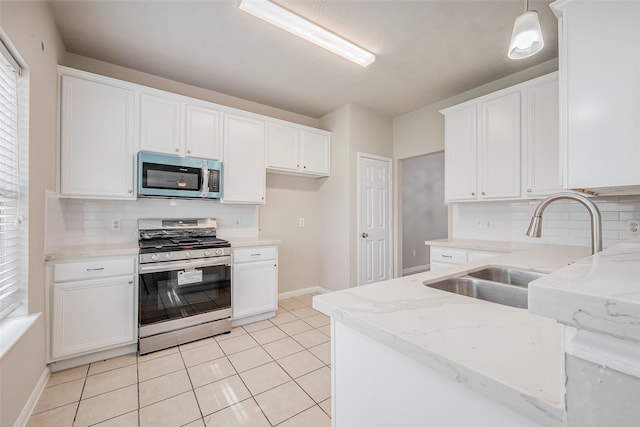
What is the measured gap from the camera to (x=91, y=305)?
2.15 meters

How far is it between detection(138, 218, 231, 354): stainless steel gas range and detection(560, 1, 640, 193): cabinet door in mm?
2872

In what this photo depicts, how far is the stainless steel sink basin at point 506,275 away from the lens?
141cm

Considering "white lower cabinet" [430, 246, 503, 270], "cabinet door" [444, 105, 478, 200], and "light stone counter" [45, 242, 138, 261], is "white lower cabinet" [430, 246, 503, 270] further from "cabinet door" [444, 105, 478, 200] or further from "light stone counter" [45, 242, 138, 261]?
"light stone counter" [45, 242, 138, 261]

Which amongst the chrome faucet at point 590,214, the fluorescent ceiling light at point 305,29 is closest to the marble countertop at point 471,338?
the chrome faucet at point 590,214

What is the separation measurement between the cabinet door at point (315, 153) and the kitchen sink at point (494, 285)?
8.74 feet

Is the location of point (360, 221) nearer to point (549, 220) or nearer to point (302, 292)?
point (302, 292)

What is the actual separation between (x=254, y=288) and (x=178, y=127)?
1.86 meters

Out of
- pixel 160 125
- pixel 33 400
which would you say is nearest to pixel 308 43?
pixel 160 125

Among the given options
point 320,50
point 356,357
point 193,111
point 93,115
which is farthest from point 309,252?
point 356,357

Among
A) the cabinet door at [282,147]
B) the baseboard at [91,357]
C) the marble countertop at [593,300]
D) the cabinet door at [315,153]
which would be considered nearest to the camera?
the marble countertop at [593,300]

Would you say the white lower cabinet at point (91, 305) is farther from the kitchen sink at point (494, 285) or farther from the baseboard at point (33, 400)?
the kitchen sink at point (494, 285)

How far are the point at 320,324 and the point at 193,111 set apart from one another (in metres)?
2.64

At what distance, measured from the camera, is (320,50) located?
2.51m

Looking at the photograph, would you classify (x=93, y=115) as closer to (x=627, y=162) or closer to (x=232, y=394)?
(x=232, y=394)
